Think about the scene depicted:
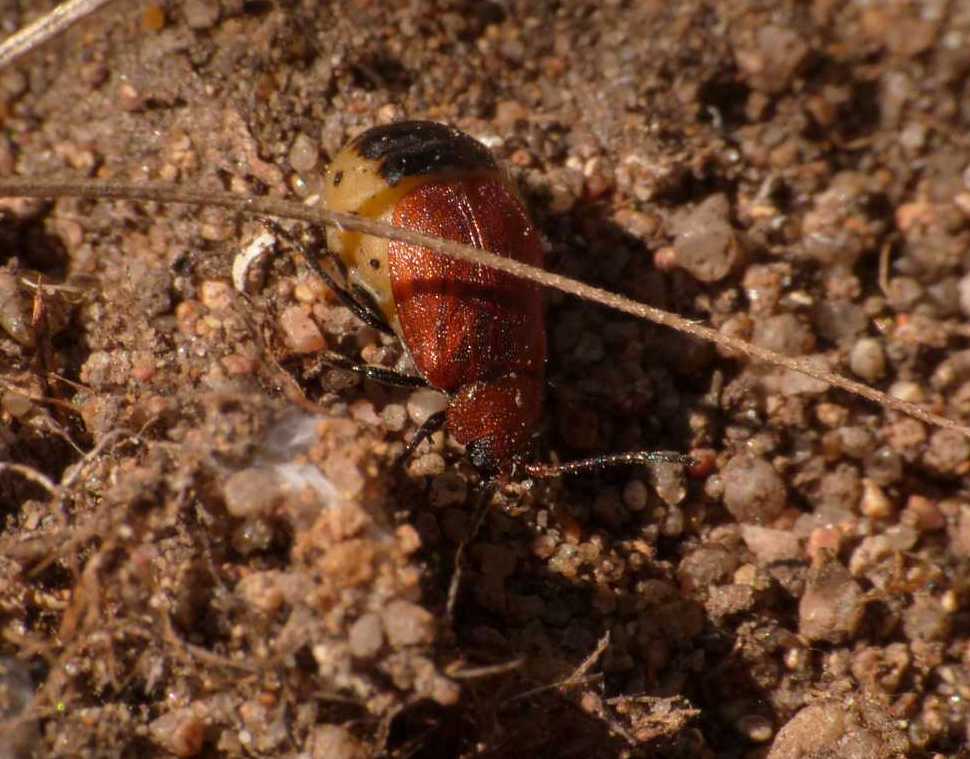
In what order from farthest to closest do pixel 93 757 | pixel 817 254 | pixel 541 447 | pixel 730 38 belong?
pixel 730 38 < pixel 817 254 < pixel 541 447 < pixel 93 757

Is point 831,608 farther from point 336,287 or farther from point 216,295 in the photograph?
point 216,295

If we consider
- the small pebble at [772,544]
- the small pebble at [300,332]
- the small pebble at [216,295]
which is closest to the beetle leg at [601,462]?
the small pebble at [772,544]

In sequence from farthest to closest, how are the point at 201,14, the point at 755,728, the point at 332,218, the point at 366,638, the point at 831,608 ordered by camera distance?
the point at 201,14 < the point at 831,608 < the point at 755,728 < the point at 332,218 < the point at 366,638

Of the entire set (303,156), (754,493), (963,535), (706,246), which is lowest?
(963,535)

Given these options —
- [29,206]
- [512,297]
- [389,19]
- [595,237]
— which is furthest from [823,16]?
[29,206]

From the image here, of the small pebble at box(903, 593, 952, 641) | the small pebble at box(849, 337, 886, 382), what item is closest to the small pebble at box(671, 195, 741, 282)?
the small pebble at box(849, 337, 886, 382)

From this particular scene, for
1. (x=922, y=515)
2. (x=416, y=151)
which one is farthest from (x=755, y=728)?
(x=416, y=151)

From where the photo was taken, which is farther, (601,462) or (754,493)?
(754,493)

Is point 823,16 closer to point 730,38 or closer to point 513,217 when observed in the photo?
point 730,38
